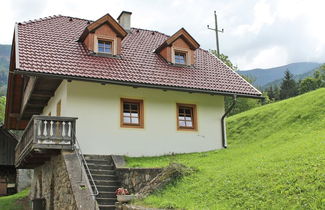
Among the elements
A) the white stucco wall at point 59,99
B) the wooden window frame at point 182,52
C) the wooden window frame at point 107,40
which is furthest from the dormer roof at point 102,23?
the wooden window frame at point 182,52

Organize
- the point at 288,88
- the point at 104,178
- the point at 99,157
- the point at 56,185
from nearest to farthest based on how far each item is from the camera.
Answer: the point at 104,178 < the point at 56,185 < the point at 99,157 < the point at 288,88

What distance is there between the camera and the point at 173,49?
1823 cm

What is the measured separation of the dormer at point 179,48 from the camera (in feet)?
59.5

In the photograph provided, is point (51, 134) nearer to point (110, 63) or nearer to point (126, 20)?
point (110, 63)

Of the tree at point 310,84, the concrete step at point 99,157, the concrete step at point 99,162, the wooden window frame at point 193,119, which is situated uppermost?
the tree at point 310,84

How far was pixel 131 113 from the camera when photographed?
15.9 m

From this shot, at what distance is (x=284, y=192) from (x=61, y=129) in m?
7.69

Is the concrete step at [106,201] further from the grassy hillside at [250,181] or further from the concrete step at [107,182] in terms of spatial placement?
the grassy hillside at [250,181]

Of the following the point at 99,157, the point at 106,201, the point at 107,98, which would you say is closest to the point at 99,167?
the point at 99,157

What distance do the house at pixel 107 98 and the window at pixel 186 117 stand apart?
1.7 inches

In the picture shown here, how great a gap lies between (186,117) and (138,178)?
5.66 metres

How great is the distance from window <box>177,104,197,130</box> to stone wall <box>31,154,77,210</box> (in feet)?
17.6

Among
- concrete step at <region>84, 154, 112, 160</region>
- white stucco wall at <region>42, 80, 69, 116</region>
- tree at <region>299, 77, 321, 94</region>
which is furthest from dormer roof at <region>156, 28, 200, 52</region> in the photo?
tree at <region>299, 77, 321, 94</region>

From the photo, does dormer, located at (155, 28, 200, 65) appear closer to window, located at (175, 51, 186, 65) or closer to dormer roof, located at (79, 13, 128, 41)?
window, located at (175, 51, 186, 65)
